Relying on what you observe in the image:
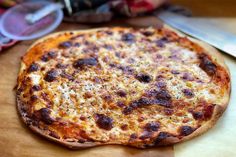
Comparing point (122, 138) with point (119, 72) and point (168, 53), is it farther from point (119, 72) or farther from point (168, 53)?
point (168, 53)

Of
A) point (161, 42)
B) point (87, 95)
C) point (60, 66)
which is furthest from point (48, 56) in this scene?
point (161, 42)

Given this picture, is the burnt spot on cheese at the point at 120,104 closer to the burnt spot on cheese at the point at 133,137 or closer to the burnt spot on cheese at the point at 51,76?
the burnt spot on cheese at the point at 133,137

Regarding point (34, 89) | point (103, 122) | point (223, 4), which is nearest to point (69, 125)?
point (103, 122)

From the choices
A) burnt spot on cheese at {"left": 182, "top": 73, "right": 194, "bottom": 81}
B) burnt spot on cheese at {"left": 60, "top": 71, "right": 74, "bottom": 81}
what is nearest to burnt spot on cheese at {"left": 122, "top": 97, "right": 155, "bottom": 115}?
burnt spot on cheese at {"left": 182, "top": 73, "right": 194, "bottom": 81}

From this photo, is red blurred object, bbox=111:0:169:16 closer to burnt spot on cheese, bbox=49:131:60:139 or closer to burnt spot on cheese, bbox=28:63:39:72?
burnt spot on cheese, bbox=28:63:39:72

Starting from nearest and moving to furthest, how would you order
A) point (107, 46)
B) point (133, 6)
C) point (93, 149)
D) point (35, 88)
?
point (93, 149) < point (35, 88) < point (107, 46) < point (133, 6)

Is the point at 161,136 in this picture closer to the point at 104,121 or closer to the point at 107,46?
the point at 104,121

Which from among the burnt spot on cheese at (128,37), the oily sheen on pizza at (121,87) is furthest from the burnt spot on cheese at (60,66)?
the burnt spot on cheese at (128,37)
